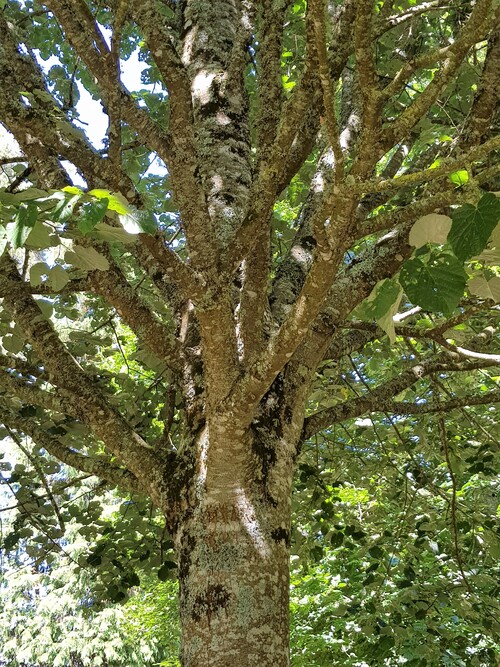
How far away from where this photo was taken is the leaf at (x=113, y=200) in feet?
3.34

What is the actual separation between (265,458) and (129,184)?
83 centimetres

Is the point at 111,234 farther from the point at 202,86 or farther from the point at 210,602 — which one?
the point at 202,86

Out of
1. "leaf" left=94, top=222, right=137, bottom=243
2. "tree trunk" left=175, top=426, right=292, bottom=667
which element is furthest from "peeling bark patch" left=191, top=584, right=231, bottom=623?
"leaf" left=94, top=222, right=137, bottom=243

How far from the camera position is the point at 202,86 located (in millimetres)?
2365

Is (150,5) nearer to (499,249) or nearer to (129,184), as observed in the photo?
(129,184)

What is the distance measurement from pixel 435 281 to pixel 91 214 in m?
0.63

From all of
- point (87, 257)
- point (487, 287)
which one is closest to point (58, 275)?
point (87, 257)

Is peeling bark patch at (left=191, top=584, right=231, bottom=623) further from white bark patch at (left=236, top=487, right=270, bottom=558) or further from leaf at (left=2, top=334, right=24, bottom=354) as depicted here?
leaf at (left=2, top=334, right=24, bottom=354)

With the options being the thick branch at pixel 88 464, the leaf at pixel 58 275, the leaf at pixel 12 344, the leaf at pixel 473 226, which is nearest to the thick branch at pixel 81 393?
the thick branch at pixel 88 464

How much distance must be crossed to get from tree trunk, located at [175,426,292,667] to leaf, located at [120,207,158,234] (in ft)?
2.33

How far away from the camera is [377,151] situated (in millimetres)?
1192

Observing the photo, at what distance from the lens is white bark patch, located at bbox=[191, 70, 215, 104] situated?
2.33m

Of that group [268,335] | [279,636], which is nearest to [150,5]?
[268,335]

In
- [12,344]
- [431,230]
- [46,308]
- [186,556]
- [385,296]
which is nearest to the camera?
[431,230]
